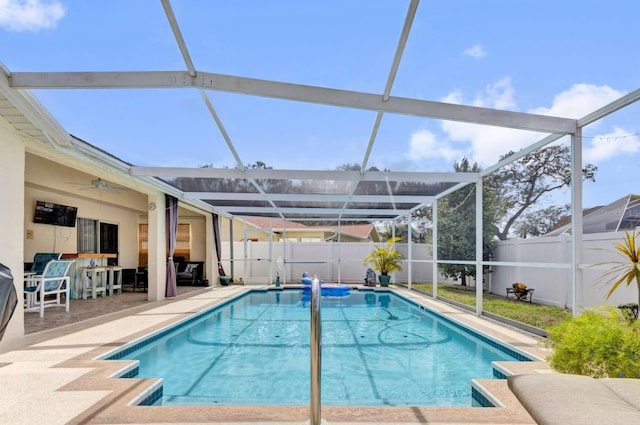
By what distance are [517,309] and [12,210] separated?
31.2ft

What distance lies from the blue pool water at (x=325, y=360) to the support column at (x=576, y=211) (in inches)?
47.5

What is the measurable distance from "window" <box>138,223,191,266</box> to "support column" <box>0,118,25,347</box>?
9970 mm

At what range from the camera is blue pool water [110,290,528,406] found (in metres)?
4.25

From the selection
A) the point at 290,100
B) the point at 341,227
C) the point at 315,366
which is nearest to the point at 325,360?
the point at 315,366

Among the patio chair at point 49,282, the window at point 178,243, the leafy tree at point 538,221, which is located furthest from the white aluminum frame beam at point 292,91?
the window at point 178,243

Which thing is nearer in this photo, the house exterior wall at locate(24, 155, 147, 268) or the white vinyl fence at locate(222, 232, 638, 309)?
the white vinyl fence at locate(222, 232, 638, 309)

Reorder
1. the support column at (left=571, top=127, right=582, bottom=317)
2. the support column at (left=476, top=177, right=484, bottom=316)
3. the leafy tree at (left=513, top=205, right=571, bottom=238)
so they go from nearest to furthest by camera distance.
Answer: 1. the support column at (left=571, top=127, right=582, bottom=317)
2. the leafy tree at (left=513, top=205, right=571, bottom=238)
3. the support column at (left=476, top=177, right=484, bottom=316)

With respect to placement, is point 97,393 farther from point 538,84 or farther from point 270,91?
point 538,84

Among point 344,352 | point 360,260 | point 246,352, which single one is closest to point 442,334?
point 344,352

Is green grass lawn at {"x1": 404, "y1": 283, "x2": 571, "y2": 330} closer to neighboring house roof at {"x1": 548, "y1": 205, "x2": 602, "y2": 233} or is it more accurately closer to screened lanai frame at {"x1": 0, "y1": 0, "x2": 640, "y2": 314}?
screened lanai frame at {"x1": 0, "y1": 0, "x2": 640, "y2": 314}

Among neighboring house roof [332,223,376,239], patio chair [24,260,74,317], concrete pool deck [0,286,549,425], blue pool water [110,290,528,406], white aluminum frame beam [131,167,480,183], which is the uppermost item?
white aluminum frame beam [131,167,480,183]

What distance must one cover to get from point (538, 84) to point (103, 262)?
12.0 metres

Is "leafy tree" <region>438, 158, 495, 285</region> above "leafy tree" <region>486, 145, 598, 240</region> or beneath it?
beneath

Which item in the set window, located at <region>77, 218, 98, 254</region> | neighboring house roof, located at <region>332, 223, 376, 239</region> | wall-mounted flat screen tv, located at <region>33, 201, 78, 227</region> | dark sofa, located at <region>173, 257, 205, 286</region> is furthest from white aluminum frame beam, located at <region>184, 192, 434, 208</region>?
neighboring house roof, located at <region>332, 223, 376, 239</region>
